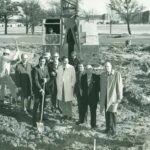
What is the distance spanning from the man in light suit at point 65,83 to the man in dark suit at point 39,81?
36cm

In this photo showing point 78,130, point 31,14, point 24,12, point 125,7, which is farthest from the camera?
point 125,7

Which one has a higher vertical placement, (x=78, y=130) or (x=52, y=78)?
(x=52, y=78)

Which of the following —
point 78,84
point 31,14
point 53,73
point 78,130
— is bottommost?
point 78,130

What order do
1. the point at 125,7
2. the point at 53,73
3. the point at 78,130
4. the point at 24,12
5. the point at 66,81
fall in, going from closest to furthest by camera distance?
the point at 78,130 < the point at 66,81 < the point at 53,73 < the point at 24,12 < the point at 125,7

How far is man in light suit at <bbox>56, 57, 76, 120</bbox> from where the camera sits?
11.0m

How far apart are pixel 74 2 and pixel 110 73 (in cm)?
486

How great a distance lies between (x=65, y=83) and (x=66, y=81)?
60 mm

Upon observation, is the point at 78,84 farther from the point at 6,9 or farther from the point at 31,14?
the point at 31,14

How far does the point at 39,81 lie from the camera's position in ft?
35.9

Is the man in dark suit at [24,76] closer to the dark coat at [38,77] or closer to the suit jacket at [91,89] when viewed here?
the dark coat at [38,77]

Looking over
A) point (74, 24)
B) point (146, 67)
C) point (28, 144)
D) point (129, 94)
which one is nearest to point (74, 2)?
point (74, 24)

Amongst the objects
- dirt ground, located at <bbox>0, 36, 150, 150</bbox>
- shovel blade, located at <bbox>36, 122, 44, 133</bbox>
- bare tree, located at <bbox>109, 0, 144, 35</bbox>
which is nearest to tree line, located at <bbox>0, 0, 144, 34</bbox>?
bare tree, located at <bbox>109, 0, 144, 35</bbox>

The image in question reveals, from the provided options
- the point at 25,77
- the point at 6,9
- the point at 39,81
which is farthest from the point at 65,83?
the point at 6,9

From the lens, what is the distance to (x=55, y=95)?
11562 millimetres
